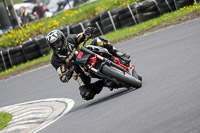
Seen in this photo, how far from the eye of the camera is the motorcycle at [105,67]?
8.02m

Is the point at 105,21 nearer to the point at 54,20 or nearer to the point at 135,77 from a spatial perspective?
the point at 54,20

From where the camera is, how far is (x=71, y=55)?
8.49 metres

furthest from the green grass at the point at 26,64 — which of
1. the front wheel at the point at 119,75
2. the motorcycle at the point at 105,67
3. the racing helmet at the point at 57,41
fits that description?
the front wheel at the point at 119,75

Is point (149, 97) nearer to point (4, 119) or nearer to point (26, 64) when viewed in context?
point (4, 119)

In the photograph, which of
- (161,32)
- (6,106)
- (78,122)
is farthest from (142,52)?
(78,122)

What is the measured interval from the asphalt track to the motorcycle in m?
0.25

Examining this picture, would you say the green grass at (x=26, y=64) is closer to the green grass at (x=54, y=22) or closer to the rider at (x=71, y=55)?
the green grass at (x=54, y=22)

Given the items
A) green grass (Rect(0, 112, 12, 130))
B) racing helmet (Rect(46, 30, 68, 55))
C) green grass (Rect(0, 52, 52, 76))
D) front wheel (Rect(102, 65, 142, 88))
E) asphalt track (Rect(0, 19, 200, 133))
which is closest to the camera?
asphalt track (Rect(0, 19, 200, 133))

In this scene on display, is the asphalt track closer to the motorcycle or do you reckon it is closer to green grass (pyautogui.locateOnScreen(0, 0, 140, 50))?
the motorcycle

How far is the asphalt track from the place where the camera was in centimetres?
546

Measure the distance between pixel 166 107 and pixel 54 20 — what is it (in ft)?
67.7

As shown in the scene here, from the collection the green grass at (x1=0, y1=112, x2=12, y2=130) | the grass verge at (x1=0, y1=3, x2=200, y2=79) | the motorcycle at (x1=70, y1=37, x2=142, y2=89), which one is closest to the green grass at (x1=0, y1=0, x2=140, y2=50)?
the grass verge at (x1=0, y1=3, x2=200, y2=79)

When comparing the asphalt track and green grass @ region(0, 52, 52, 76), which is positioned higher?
the asphalt track

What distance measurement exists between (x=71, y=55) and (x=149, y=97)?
211 cm
